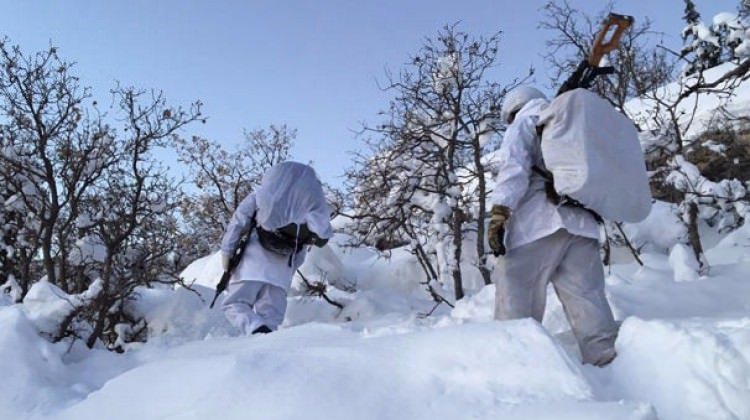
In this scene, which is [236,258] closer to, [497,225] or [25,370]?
[25,370]

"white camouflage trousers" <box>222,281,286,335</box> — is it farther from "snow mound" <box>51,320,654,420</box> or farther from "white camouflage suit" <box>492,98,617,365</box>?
"snow mound" <box>51,320,654,420</box>

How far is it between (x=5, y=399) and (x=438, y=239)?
23.1ft

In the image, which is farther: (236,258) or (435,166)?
(435,166)

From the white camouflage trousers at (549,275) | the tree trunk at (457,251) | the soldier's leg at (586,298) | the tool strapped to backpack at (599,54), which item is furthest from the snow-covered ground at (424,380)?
the tree trunk at (457,251)

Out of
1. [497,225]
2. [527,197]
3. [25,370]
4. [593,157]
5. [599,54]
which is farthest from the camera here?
[599,54]

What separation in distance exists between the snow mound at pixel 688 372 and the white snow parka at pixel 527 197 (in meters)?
0.98

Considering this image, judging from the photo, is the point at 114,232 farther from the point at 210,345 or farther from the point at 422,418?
the point at 422,418

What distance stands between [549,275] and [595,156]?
0.62 metres

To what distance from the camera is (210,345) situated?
2.66m

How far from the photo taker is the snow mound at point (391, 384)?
135 cm

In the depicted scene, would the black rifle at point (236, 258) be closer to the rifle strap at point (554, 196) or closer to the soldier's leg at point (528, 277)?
the soldier's leg at point (528, 277)

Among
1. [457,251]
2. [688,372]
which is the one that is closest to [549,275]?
[688,372]

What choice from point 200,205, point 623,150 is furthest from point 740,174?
point 200,205

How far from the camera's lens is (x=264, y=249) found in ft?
14.3
